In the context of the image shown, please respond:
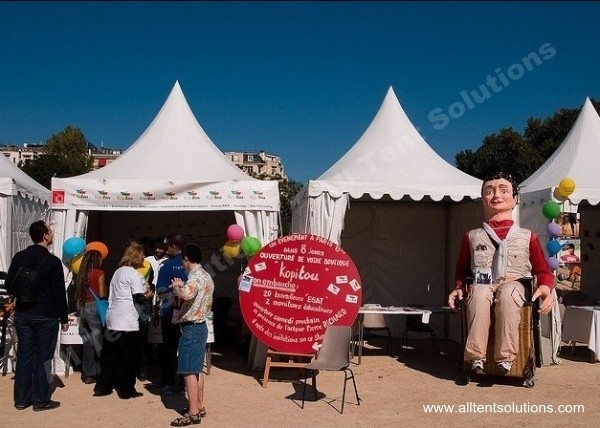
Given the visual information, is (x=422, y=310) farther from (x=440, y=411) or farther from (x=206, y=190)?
(x=206, y=190)

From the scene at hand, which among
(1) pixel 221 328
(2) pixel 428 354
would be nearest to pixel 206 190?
(1) pixel 221 328

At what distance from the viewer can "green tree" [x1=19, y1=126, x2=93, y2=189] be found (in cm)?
2930

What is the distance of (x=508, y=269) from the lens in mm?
5828

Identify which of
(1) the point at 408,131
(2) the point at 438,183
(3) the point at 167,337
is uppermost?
(1) the point at 408,131

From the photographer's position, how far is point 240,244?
6406 millimetres

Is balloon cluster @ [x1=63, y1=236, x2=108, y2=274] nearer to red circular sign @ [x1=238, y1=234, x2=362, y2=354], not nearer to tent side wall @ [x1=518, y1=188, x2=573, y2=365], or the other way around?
red circular sign @ [x1=238, y1=234, x2=362, y2=354]

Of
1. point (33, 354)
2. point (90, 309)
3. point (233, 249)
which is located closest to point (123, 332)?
point (90, 309)

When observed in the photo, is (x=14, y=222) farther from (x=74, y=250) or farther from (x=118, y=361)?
(x=118, y=361)

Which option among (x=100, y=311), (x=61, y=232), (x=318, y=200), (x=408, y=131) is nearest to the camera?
(x=100, y=311)

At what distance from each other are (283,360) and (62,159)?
2742cm

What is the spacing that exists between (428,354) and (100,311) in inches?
169

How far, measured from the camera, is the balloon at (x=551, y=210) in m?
6.92

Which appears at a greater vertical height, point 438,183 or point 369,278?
point 438,183

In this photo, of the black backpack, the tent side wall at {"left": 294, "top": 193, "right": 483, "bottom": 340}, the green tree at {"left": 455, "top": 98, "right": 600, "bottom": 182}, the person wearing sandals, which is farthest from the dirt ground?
the green tree at {"left": 455, "top": 98, "right": 600, "bottom": 182}
